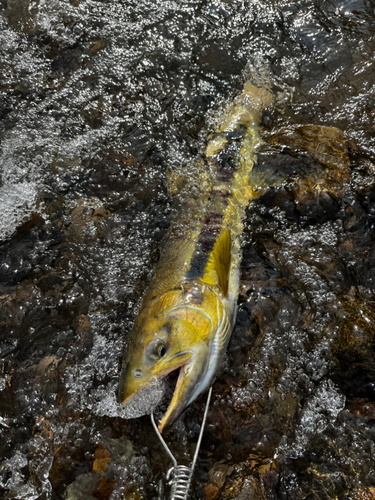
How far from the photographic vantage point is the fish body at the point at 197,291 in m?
2.37

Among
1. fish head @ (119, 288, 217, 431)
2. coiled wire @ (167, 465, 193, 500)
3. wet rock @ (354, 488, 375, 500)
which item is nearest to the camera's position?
coiled wire @ (167, 465, 193, 500)

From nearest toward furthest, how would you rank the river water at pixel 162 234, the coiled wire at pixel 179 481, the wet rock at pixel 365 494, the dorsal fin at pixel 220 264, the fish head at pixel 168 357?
the coiled wire at pixel 179 481
the wet rock at pixel 365 494
the fish head at pixel 168 357
the river water at pixel 162 234
the dorsal fin at pixel 220 264

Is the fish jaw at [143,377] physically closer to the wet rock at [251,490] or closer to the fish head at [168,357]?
the fish head at [168,357]

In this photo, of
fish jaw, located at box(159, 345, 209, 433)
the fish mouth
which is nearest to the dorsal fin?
Answer: fish jaw, located at box(159, 345, 209, 433)

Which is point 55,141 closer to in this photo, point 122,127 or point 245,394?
point 122,127

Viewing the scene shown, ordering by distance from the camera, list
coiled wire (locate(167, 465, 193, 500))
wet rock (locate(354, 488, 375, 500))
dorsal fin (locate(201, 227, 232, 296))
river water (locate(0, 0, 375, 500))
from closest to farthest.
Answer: coiled wire (locate(167, 465, 193, 500)), wet rock (locate(354, 488, 375, 500)), river water (locate(0, 0, 375, 500)), dorsal fin (locate(201, 227, 232, 296))

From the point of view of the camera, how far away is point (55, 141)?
418 cm

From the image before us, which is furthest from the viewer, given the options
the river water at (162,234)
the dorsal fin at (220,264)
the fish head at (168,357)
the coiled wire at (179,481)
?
the dorsal fin at (220,264)

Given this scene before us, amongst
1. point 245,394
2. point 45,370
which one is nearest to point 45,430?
point 45,370

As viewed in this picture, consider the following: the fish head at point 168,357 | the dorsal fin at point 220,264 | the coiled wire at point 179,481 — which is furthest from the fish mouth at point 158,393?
the dorsal fin at point 220,264

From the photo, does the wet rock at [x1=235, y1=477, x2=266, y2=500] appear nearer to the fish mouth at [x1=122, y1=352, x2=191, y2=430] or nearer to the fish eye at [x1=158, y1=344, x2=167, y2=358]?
the fish mouth at [x1=122, y1=352, x2=191, y2=430]

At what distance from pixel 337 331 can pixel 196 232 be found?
143cm

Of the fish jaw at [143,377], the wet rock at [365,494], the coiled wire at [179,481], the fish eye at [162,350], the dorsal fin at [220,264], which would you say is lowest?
the wet rock at [365,494]

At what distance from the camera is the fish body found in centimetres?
237
